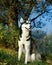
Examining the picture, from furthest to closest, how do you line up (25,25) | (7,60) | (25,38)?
(25,38)
(25,25)
(7,60)

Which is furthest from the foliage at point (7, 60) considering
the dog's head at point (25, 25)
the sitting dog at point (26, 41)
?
the dog's head at point (25, 25)

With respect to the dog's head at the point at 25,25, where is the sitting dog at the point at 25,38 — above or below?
below

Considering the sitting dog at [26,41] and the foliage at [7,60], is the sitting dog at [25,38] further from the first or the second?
the foliage at [7,60]

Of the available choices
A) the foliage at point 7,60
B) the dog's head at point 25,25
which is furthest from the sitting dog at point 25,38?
the foliage at point 7,60

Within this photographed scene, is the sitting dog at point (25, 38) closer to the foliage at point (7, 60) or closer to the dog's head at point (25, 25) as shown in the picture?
the dog's head at point (25, 25)

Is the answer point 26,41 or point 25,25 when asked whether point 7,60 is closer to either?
point 26,41

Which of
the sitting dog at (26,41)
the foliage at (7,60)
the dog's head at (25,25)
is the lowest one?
the foliage at (7,60)

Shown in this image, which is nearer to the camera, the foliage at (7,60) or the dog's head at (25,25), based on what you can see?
the foliage at (7,60)

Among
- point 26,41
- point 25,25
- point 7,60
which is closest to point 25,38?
point 26,41

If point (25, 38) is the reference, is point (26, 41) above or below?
below

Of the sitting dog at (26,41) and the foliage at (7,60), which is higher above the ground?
the sitting dog at (26,41)

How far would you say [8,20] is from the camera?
16.5 metres

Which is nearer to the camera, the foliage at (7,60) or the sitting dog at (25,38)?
the foliage at (7,60)

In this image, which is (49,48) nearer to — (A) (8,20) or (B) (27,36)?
(A) (8,20)
